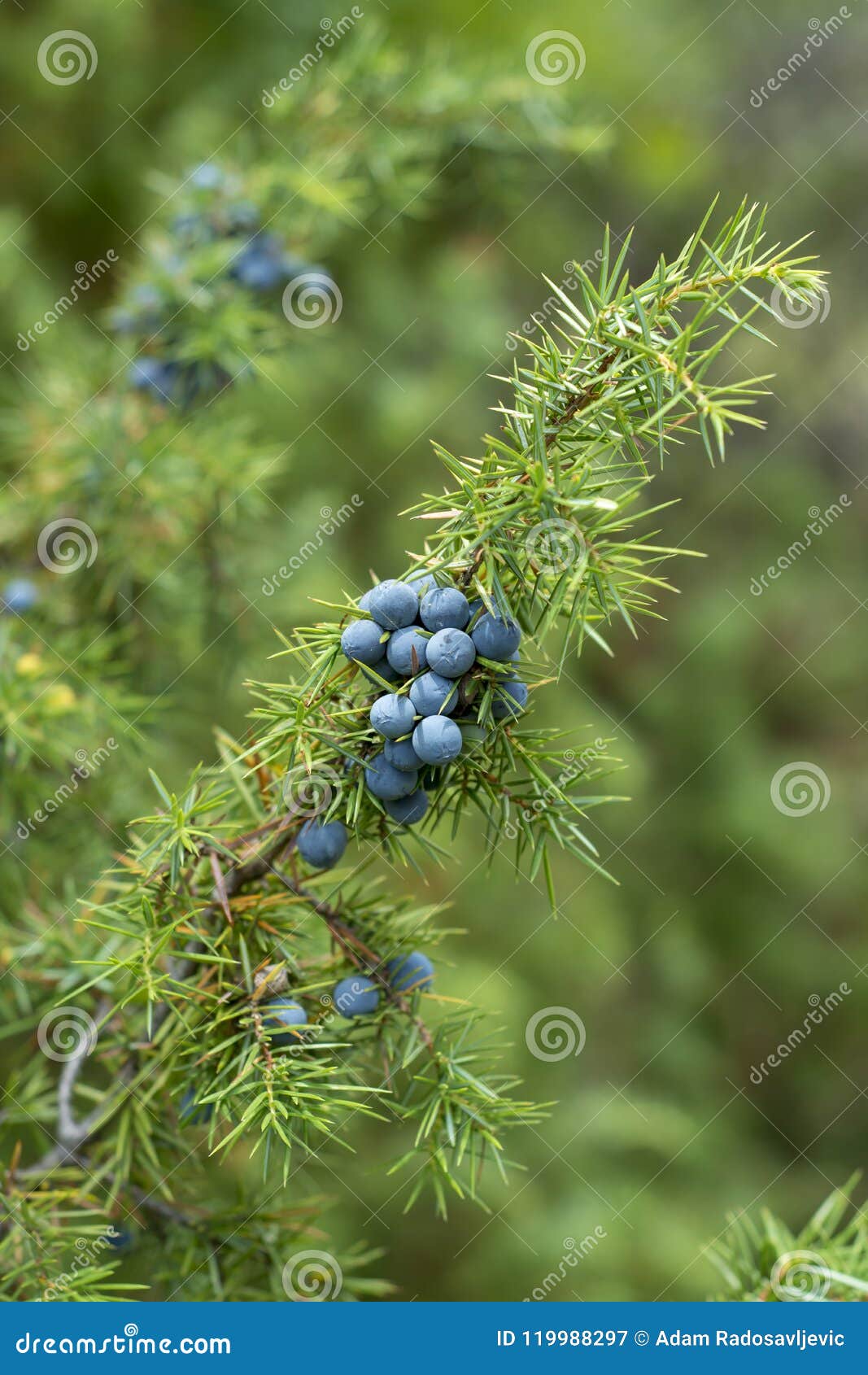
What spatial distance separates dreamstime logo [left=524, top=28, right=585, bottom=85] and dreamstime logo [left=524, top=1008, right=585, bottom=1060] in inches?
54.6

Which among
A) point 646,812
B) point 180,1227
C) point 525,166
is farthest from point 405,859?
point 646,812

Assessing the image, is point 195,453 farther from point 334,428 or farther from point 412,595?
point 334,428

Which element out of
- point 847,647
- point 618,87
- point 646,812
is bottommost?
point 646,812

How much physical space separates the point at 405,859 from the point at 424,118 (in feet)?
3.12

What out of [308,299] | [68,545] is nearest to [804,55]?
[308,299]

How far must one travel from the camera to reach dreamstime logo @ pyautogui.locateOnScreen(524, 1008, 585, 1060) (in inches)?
65.6

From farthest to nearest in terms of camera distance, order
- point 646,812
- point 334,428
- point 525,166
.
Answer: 1. point 646,812
2. point 334,428
3. point 525,166

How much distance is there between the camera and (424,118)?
3.74ft
